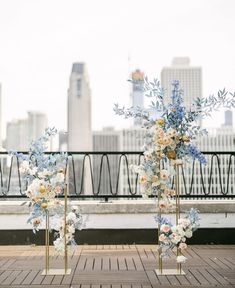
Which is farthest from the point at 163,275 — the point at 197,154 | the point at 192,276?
the point at 197,154

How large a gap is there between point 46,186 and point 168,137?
1.54 meters

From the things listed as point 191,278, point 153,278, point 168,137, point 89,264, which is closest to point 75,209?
point 89,264

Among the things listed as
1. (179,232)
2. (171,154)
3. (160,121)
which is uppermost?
(160,121)

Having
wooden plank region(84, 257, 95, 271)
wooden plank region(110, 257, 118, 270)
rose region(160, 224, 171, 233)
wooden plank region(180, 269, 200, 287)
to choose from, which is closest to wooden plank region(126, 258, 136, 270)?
wooden plank region(110, 257, 118, 270)

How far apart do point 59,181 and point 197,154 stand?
5.48 ft

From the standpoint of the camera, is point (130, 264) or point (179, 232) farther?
point (130, 264)

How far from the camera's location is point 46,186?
5434mm

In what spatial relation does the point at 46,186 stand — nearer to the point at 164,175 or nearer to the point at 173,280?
the point at 164,175

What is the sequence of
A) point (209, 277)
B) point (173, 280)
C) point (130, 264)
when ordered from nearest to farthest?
point (173, 280) < point (209, 277) < point (130, 264)

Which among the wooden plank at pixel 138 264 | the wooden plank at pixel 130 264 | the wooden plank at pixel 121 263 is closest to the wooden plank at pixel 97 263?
the wooden plank at pixel 121 263

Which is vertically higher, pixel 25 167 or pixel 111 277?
pixel 25 167

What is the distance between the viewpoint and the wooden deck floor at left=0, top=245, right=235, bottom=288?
500 cm

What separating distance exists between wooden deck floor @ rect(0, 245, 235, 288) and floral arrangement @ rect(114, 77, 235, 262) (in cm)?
47

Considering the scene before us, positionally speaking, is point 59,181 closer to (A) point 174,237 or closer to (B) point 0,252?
(A) point 174,237
